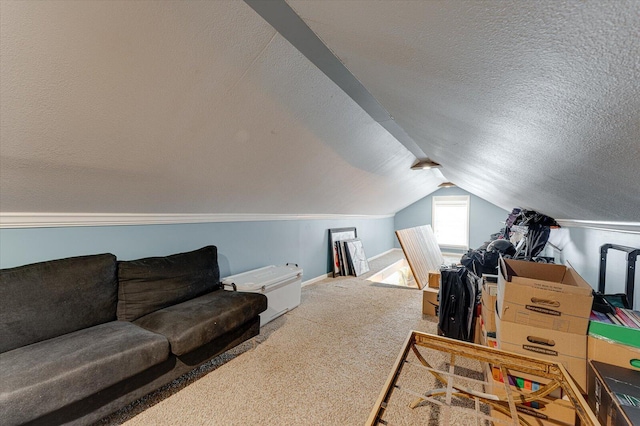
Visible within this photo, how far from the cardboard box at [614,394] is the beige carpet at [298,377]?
80 cm

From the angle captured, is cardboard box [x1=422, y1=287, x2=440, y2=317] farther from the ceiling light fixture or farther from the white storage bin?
the ceiling light fixture

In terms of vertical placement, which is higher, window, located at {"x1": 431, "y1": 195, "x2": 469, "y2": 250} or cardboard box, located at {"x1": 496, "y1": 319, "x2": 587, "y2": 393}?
window, located at {"x1": 431, "y1": 195, "x2": 469, "y2": 250}

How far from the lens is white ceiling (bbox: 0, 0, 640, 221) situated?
0.58m

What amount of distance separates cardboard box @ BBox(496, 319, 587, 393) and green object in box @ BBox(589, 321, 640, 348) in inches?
2.4

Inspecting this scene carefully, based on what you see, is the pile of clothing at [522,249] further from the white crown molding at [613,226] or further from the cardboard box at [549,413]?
the cardboard box at [549,413]

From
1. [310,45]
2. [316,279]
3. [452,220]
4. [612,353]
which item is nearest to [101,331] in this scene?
[310,45]

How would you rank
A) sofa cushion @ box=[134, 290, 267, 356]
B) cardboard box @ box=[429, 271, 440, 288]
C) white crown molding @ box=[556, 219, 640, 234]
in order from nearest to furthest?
1. white crown molding @ box=[556, 219, 640, 234]
2. sofa cushion @ box=[134, 290, 267, 356]
3. cardboard box @ box=[429, 271, 440, 288]

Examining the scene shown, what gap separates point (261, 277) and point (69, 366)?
5.83ft

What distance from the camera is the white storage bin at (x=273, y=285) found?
2.73 meters

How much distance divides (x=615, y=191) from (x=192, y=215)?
3.10 meters

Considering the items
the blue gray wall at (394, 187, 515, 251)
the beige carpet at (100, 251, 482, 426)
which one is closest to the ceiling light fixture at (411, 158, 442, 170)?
the beige carpet at (100, 251, 482, 426)

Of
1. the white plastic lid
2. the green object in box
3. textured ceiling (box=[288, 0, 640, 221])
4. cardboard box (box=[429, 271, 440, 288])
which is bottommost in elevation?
cardboard box (box=[429, 271, 440, 288])

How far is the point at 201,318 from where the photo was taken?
75.4 inches

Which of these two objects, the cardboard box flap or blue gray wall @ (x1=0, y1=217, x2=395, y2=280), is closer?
the cardboard box flap
